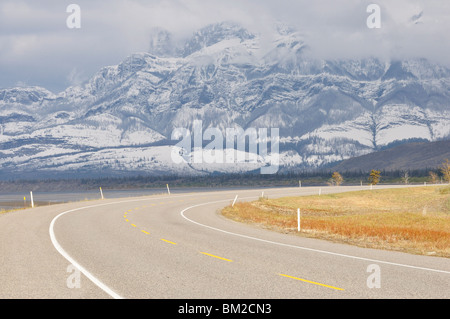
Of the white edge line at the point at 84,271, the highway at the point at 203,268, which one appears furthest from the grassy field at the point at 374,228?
the white edge line at the point at 84,271

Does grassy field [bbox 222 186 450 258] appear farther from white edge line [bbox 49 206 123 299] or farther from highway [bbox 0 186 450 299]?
white edge line [bbox 49 206 123 299]

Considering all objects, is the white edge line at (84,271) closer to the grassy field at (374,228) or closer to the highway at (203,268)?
the highway at (203,268)

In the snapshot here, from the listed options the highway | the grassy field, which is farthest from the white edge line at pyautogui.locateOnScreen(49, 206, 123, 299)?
the grassy field

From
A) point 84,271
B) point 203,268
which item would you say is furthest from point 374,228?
point 84,271

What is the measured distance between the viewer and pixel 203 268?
13.6m

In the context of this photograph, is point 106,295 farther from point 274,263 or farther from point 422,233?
point 422,233

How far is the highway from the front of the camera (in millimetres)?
10914

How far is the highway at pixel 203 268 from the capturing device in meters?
10.9

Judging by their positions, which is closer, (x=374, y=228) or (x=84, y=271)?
(x=84, y=271)

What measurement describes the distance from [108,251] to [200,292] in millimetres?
6619

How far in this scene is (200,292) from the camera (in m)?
10.8

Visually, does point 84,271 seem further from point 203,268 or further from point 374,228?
point 374,228

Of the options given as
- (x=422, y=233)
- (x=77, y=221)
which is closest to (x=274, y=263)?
(x=422, y=233)
